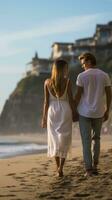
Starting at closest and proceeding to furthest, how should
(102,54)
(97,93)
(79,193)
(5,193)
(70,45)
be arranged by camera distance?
1. (79,193)
2. (5,193)
3. (97,93)
4. (102,54)
5. (70,45)

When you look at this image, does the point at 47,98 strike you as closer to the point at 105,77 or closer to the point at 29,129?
the point at 105,77

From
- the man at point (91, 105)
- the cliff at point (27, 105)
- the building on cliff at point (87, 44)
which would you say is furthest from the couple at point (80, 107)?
the building on cliff at point (87, 44)

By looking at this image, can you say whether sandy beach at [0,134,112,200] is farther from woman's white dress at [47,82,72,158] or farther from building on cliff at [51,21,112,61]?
building on cliff at [51,21,112,61]

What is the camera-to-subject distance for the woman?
258 inches

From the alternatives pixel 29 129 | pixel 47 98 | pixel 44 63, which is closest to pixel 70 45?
pixel 44 63

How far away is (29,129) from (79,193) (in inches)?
3233

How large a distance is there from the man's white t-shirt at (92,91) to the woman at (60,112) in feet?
0.85

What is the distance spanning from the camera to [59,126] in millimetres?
6594

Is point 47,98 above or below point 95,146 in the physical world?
above

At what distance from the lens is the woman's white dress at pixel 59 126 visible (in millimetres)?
6559

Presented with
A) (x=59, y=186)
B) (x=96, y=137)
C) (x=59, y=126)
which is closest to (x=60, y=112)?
(x=59, y=126)

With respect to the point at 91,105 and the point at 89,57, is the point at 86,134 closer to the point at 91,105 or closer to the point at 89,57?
the point at 91,105

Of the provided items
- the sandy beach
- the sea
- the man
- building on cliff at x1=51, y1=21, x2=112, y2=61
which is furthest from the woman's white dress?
building on cliff at x1=51, y1=21, x2=112, y2=61

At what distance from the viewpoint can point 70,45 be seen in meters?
89.9
